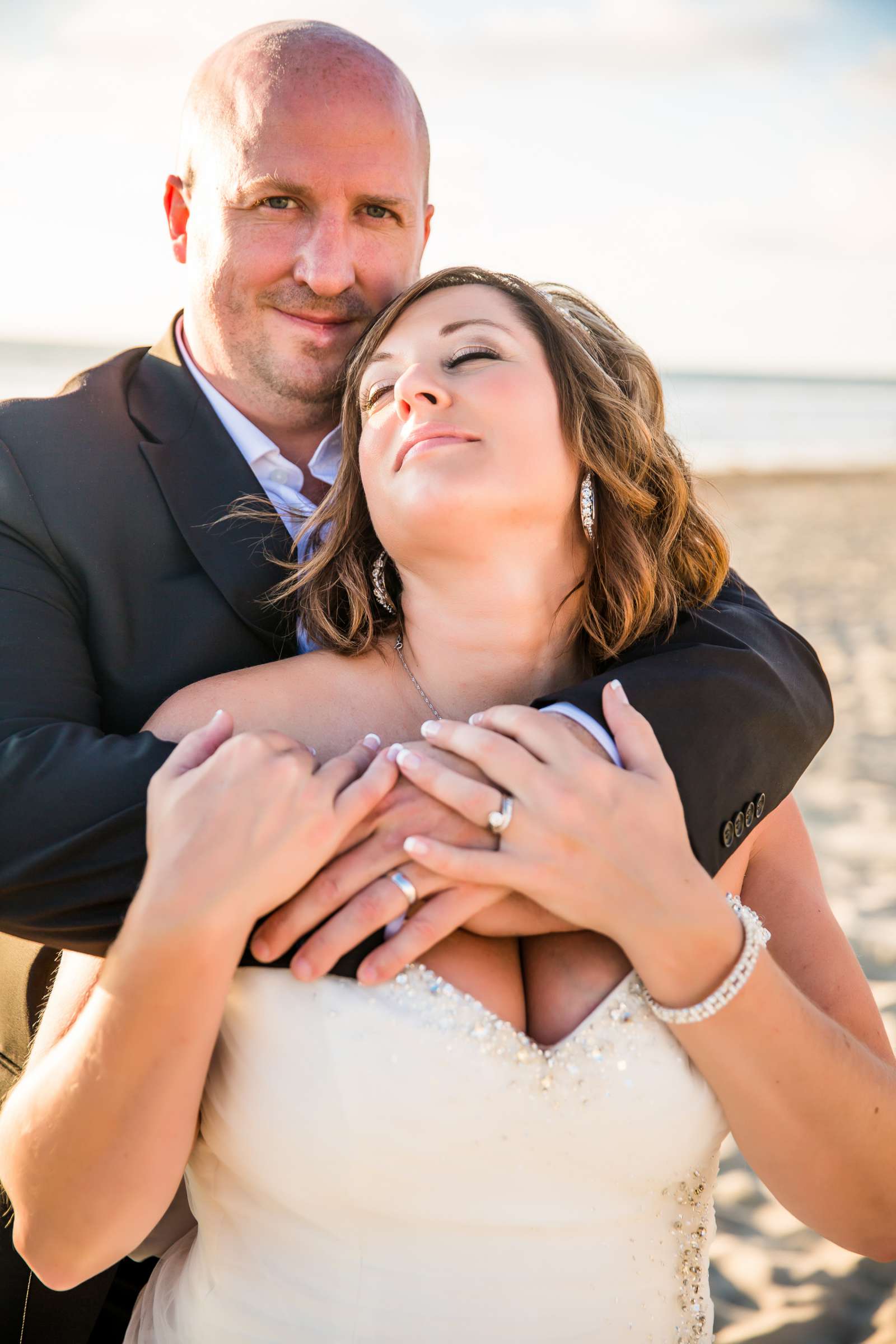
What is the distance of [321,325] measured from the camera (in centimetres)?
297

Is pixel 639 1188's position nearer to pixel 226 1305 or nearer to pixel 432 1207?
pixel 432 1207

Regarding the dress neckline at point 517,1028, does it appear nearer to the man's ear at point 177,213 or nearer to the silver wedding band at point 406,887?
the silver wedding band at point 406,887

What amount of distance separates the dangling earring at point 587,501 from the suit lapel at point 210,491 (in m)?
0.75

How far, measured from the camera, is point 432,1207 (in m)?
1.84

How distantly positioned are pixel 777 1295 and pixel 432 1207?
88.6 inches

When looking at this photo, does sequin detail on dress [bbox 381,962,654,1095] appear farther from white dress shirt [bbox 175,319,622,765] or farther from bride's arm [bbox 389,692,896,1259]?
white dress shirt [bbox 175,319,622,765]

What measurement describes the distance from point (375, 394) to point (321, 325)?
2.10ft

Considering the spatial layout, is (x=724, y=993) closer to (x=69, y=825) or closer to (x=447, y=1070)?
(x=447, y=1070)

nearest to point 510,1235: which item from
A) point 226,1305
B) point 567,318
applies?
point 226,1305

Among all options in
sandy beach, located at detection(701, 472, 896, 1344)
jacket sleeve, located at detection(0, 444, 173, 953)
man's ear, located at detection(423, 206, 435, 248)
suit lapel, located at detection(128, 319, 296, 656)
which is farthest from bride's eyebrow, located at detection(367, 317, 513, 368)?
man's ear, located at detection(423, 206, 435, 248)

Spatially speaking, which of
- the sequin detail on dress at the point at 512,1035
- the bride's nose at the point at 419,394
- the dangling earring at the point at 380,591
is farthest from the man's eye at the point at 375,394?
the sequin detail on dress at the point at 512,1035

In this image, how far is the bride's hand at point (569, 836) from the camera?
1783 mm

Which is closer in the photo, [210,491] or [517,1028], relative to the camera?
[517,1028]

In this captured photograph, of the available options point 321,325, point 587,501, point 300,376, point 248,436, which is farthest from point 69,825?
point 321,325
